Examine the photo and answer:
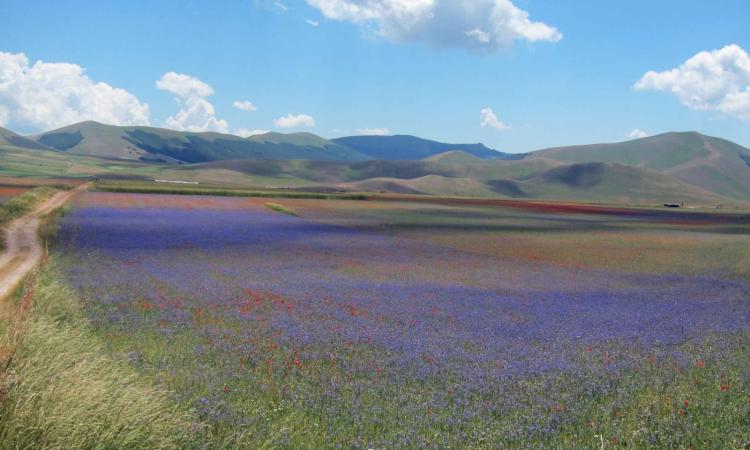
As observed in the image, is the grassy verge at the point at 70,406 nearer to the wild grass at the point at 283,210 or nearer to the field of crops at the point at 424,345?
the field of crops at the point at 424,345

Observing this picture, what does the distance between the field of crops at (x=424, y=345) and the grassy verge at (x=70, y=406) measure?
2.54 ft

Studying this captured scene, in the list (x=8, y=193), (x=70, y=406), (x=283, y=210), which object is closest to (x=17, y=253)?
(x=70, y=406)

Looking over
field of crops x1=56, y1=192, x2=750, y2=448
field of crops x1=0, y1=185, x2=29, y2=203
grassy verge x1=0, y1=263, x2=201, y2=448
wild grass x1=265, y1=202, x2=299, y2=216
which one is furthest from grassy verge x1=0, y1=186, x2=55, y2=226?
grassy verge x1=0, y1=263, x2=201, y2=448

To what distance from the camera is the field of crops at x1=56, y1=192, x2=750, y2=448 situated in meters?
9.09

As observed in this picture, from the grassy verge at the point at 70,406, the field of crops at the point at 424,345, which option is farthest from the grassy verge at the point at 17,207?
the grassy verge at the point at 70,406

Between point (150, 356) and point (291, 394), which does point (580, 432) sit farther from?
point (150, 356)

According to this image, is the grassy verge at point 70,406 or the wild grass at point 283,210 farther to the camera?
the wild grass at point 283,210

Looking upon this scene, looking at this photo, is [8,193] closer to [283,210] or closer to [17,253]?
[283,210]

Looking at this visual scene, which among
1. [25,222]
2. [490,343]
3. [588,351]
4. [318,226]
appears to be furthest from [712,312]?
[25,222]

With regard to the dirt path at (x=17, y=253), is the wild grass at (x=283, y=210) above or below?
above

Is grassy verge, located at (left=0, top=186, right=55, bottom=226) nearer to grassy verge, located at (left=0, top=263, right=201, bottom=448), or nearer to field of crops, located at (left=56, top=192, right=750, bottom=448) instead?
field of crops, located at (left=56, top=192, right=750, bottom=448)

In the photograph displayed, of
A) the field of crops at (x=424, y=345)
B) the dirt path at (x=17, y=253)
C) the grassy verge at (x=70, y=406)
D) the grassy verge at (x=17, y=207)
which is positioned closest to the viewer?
the grassy verge at (x=70, y=406)

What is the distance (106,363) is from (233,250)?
87.8 ft

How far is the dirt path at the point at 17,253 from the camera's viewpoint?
2087 cm
